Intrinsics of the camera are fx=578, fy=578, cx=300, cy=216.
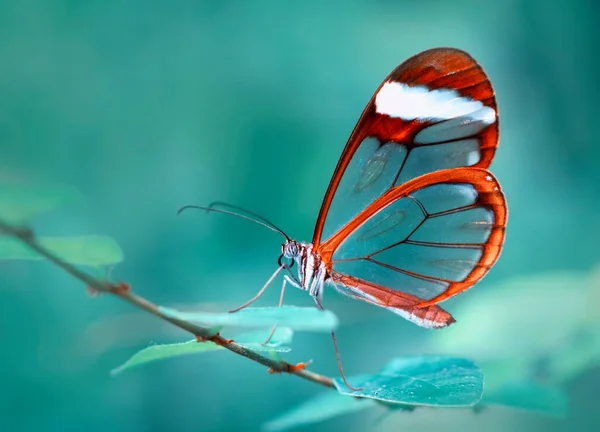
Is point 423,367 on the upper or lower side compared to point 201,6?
lower

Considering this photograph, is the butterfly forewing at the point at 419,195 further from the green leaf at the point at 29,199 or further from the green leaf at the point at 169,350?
the green leaf at the point at 29,199

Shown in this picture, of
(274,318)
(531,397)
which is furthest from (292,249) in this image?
(274,318)

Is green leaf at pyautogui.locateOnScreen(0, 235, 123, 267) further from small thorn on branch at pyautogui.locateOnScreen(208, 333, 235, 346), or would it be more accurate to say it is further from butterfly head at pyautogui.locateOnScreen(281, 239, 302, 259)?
butterfly head at pyautogui.locateOnScreen(281, 239, 302, 259)

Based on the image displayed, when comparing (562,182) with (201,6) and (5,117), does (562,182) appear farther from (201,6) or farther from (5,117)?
(5,117)

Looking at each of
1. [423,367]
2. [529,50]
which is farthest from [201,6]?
[423,367]

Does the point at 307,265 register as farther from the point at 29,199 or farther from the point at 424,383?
the point at 29,199

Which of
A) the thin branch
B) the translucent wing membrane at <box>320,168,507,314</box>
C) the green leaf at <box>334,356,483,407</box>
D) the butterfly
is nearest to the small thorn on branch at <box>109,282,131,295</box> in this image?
the thin branch
